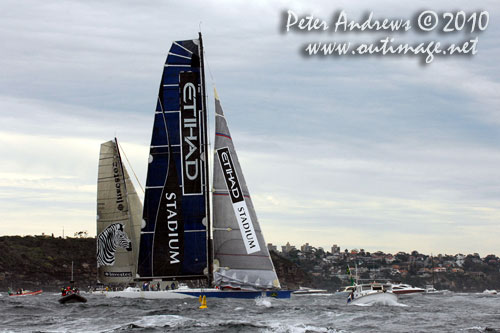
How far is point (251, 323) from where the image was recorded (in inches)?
1492

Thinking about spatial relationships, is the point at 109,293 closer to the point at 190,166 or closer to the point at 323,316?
the point at 190,166

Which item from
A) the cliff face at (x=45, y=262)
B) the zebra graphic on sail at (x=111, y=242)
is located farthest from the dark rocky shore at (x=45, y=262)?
the zebra graphic on sail at (x=111, y=242)

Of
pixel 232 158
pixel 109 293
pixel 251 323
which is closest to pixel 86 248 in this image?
pixel 109 293

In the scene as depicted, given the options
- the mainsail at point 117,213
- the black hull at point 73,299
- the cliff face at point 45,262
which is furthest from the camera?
the cliff face at point 45,262

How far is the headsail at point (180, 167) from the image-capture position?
54.5 meters

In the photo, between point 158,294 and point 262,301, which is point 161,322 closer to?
point 262,301

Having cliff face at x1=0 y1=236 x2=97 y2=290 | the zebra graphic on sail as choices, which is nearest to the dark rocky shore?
cliff face at x1=0 y1=236 x2=97 y2=290

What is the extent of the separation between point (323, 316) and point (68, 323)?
1590cm

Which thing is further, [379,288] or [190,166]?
[379,288]

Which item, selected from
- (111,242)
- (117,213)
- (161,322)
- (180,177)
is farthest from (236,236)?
(111,242)

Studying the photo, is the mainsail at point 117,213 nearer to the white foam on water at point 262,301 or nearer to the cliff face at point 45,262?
the white foam on water at point 262,301

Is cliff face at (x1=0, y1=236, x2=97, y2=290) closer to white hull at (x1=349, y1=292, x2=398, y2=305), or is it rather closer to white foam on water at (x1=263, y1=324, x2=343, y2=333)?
white hull at (x1=349, y1=292, x2=398, y2=305)

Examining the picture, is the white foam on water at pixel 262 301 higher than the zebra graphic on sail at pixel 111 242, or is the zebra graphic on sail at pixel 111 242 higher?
the zebra graphic on sail at pixel 111 242

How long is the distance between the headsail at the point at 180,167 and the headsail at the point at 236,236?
243 cm
